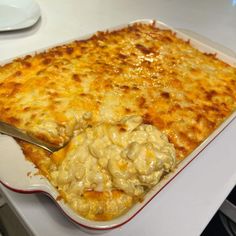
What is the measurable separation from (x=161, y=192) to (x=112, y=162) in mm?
225

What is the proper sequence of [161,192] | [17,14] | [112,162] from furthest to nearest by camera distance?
[17,14] → [161,192] → [112,162]

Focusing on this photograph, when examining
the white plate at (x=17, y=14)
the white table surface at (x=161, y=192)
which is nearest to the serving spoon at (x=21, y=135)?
the white table surface at (x=161, y=192)

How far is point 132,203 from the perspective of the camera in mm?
769

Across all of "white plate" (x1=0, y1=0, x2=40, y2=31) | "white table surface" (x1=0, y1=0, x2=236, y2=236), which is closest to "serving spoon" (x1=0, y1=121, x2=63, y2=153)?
"white table surface" (x1=0, y1=0, x2=236, y2=236)

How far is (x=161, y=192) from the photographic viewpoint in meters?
0.90

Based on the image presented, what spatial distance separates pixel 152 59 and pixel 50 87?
0.45m

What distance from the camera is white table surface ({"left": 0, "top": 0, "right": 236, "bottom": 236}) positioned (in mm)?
808

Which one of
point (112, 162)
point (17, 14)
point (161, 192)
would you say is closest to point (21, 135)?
point (112, 162)

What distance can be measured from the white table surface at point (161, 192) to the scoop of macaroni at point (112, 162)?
0.11 m

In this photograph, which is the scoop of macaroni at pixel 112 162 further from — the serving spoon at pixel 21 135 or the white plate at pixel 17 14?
the white plate at pixel 17 14

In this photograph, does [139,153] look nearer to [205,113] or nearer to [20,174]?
[20,174]

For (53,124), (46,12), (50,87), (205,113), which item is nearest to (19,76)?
(50,87)

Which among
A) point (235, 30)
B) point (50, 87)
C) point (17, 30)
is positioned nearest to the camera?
point (50, 87)

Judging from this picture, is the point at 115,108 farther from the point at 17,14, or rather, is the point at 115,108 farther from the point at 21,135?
the point at 17,14
